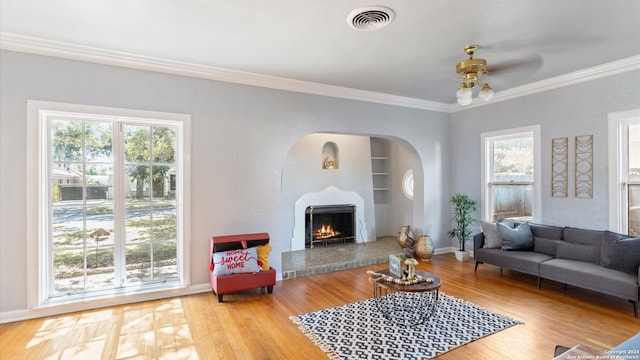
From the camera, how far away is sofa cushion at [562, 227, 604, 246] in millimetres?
3758

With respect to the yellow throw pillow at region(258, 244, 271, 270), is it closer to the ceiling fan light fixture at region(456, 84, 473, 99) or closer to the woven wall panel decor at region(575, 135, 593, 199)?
the ceiling fan light fixture at region(456, 84, 473, 99)

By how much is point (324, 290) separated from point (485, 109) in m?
3.96

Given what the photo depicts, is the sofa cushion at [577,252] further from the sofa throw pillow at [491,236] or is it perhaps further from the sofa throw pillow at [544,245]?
the sofa throw pillow at [491,236]

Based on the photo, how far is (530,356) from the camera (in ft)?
7.98

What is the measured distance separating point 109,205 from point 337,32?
311 cm

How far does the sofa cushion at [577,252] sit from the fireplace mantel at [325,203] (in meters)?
3.30

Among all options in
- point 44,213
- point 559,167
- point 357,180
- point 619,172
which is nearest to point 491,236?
point 559,167

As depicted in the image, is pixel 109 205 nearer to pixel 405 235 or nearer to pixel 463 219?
pixel 405 235

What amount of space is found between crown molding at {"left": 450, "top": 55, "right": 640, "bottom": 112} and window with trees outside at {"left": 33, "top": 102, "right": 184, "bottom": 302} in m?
4.79

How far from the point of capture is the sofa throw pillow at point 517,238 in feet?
14.1

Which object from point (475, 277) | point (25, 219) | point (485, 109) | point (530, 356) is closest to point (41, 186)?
point (25, 219)

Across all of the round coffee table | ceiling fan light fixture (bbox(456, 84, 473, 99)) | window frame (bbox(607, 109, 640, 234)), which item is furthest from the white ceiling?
the round coffee table

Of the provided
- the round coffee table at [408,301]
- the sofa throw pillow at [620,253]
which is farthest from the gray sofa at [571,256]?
the round coffee table at [408,301]

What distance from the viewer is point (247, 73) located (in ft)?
13.1
